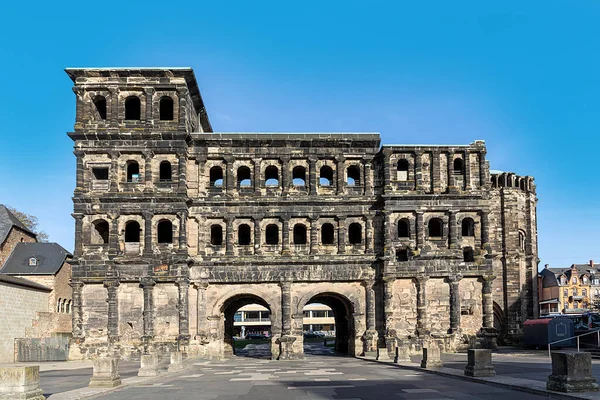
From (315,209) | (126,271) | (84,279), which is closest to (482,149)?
(315,209)

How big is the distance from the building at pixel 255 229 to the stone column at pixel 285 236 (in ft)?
0.34

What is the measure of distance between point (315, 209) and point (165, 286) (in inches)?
436

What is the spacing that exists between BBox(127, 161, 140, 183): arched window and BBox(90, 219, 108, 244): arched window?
3445 millimetres

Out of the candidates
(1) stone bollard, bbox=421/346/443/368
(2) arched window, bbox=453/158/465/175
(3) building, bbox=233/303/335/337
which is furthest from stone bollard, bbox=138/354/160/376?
(3) building, bbox=233/303/335/337

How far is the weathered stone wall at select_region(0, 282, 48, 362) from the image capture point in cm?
3925

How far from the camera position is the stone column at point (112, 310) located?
3603 cm

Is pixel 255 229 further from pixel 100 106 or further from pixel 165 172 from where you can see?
pixel 100 106

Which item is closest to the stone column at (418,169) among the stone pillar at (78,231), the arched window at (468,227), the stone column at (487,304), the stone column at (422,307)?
the arched window at (468,227)

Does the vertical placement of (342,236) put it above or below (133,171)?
below

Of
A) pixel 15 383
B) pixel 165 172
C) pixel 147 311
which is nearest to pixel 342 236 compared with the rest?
pixel 165 172

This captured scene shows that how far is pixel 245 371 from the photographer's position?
93.6ft

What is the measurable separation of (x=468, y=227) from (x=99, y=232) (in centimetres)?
2569

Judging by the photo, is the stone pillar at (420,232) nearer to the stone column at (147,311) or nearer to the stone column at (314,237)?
the stone column at (314,237)

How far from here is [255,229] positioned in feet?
127
